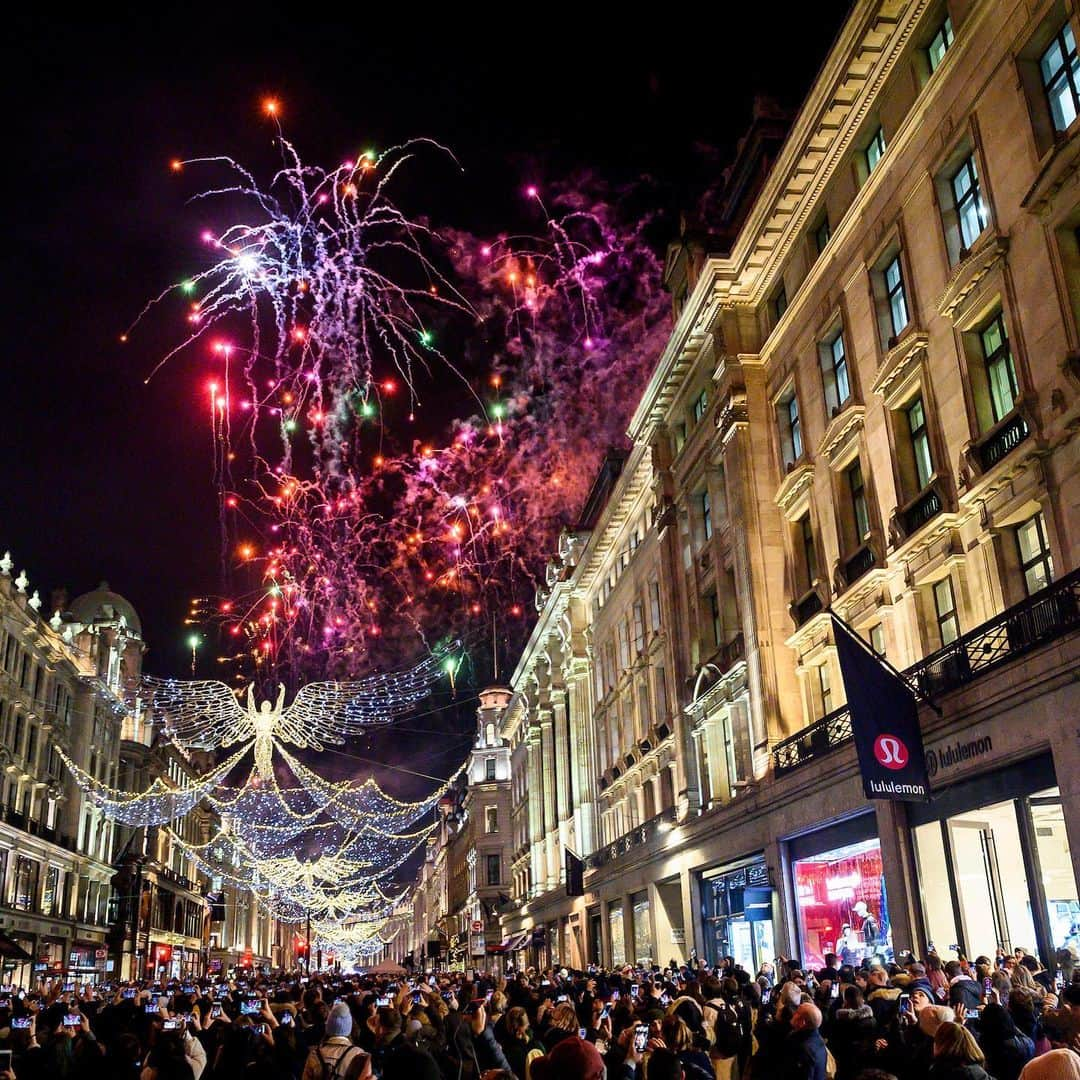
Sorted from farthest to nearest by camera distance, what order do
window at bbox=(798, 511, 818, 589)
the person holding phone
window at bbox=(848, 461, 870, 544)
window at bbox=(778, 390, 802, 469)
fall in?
1. window at bbox=(778, 390, 802, 469)
2. window at bbox=(798, 511, 818, 589)
3. window at bbox=(848, 461, 870, 544)
4. the person holding phone

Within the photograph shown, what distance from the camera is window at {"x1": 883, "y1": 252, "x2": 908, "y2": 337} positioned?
22.6 m

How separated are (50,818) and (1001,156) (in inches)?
2157

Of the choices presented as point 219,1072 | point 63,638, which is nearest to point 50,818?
point 63,638

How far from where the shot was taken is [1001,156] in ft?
61.5

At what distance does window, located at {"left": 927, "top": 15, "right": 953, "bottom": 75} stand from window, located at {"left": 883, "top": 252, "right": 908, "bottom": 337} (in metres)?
3.56

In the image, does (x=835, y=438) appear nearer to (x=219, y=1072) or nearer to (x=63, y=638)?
(x=219, y=1072)

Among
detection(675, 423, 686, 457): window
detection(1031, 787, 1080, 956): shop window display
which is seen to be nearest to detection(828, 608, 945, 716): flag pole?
detection(1031, 787, 1080, 956): shop window display

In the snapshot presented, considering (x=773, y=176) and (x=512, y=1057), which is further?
(x=773, y=176)

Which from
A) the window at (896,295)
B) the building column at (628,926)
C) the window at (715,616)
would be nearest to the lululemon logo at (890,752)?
the window at (896,295)

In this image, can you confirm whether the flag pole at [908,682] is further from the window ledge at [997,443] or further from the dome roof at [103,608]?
the dome roof at [103,608]

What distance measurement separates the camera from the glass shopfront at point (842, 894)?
21.8 m

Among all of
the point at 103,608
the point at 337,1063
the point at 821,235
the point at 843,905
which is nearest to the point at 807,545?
the point at 821,235

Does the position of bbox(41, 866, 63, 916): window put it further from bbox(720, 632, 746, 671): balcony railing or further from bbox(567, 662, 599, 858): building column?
bbox(720, 632, 746, 671): balcony railing

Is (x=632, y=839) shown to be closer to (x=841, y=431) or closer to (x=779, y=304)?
(x=779, y=304)
